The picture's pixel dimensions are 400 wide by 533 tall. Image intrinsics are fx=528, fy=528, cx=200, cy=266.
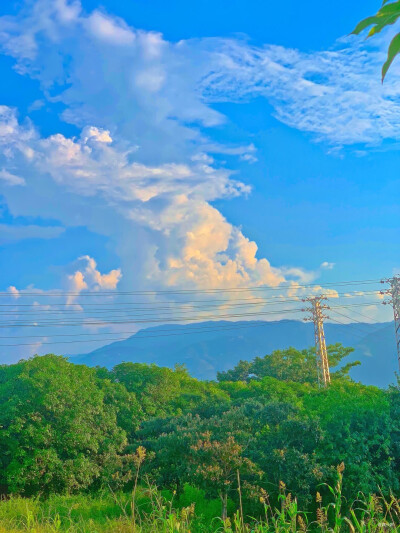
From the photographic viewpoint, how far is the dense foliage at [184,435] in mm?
20562

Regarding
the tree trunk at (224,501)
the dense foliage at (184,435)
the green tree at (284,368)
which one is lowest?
the tree trunk at (224,501)

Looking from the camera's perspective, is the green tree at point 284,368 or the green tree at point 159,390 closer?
the green tree at point 159,390

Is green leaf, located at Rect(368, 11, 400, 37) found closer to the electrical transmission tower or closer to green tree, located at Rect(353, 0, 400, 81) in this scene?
green tree, located at Rect(353, 0, 400, 81)

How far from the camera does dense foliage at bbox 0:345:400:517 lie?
20562 millimetres

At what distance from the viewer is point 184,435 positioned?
21.9 meters

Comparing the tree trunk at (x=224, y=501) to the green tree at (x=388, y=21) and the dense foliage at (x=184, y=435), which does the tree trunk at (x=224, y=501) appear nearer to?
the dense foliage at (x=184, y=435)

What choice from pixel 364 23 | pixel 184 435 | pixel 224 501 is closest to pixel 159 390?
pixel 184 435

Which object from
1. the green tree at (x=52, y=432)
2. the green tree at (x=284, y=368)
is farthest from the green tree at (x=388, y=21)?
the green tree at (x=284, y=368)

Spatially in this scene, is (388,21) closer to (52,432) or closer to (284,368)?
(52,432)

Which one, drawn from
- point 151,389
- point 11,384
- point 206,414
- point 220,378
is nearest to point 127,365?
point 151,389

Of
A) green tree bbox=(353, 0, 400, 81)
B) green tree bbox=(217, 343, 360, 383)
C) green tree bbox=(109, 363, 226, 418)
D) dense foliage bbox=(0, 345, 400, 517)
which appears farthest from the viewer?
green tree bbox=(217, 343, 360, 383)

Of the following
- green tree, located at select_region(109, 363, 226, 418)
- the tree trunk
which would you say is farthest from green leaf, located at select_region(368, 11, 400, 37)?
green tree, located at select_region(109, 363, 226, 418)

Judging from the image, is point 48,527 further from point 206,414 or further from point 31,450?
point 31,450

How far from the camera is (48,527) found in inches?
273
